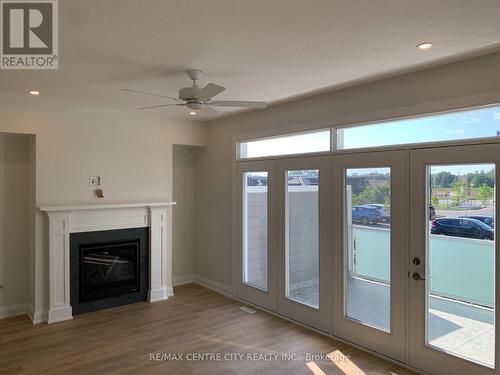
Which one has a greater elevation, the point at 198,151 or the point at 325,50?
the point at 325,50

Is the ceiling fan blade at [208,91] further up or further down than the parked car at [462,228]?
further up

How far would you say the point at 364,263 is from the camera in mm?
3641

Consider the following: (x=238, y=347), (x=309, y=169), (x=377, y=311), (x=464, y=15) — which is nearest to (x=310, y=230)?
(x=309, y=169)

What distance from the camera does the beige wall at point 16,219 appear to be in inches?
176

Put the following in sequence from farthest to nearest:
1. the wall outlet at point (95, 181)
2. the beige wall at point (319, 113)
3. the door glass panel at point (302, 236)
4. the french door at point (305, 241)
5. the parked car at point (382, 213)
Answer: the wall outlet at point (95, 181)
the door glass panel at point (302, 236)
the french door at point (305, 241)
the parked car at point (382, 213)
the beige wall at point (319, 113)

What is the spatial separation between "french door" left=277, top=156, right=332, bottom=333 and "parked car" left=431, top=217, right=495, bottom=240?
1.14 metres

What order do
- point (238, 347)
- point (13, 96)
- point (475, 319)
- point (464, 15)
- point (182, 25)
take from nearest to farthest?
point (464, 15) → point (182, 25) → point (475, 319) → point (238, 347) → point (13, 96)

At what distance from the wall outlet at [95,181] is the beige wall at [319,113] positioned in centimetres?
169

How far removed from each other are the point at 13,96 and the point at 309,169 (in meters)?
3.59

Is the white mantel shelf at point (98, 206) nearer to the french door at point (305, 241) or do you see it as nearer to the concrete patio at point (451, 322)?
the french door at point (305, 241)

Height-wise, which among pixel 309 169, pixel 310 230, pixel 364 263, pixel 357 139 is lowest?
pixel 364 263

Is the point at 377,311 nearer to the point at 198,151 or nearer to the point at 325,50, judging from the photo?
the point at 325,50

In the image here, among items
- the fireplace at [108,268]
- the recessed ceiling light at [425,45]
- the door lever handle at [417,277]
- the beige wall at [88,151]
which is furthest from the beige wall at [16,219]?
the recessed ceiling light at [425,45]

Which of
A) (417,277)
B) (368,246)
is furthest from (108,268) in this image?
(417,277)
